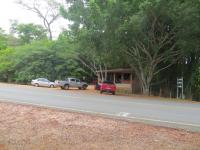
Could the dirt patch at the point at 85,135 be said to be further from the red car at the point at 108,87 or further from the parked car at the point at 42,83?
the parked car at the point at 42,83

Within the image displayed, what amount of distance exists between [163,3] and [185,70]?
13.4 m

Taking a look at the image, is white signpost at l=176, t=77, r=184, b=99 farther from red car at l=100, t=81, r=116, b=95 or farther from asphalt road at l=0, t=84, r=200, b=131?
asphalt road at l=0, t=84, r=200, b=131

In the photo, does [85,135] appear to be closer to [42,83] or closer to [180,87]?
[180,87]

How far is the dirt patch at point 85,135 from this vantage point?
873 cm

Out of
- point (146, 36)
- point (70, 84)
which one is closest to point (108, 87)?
point (146, 36)

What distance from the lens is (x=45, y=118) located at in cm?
1185

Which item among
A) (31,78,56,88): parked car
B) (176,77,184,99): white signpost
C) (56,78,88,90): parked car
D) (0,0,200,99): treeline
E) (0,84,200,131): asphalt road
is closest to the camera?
(0,84,200,131): asphalt road

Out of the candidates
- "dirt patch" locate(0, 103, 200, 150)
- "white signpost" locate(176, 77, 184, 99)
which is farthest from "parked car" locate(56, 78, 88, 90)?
"dirt patch" locate(0, 103, 200, 150)

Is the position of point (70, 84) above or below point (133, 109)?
above

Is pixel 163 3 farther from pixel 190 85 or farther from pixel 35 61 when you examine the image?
pixel 35 61

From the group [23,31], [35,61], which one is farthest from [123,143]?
[23,31]

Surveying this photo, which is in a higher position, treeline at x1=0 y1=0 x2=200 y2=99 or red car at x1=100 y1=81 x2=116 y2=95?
treeline at x1=0 y1=0 x2=200 y2=99

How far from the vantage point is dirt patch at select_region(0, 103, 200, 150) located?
873cm

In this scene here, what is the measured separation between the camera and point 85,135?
959 centimetres
